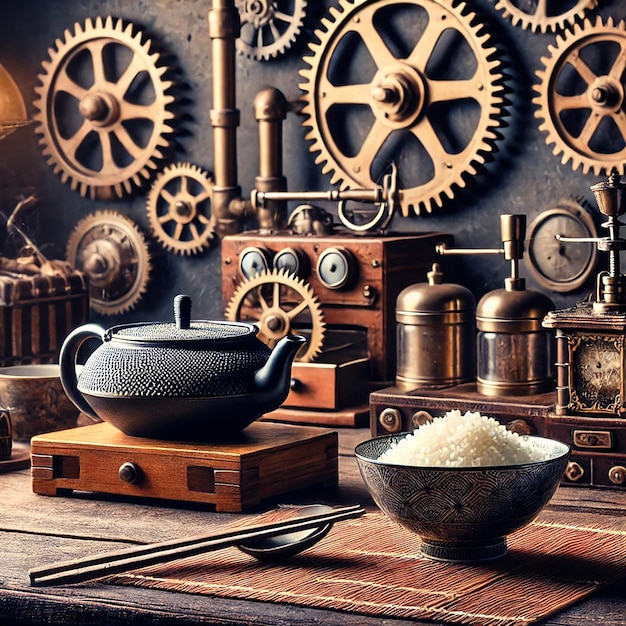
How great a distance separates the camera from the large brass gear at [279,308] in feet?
11.3

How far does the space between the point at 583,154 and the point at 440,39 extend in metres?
0.54

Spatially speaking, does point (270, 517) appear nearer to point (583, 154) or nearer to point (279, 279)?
point (279, 279)

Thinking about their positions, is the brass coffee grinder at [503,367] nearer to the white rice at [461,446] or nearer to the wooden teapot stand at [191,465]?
the wooden teapot stand at [191,465]

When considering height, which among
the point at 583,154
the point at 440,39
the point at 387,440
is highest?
the point at 440,39

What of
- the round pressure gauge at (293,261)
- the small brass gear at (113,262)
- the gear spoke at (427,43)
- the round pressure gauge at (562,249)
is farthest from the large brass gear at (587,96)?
the small brass gear at (113,262)

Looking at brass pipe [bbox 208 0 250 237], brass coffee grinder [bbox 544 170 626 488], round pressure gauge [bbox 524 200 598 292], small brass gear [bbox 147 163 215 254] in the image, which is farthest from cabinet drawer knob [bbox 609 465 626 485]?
small brass gear [bbox 147 163 215 254]

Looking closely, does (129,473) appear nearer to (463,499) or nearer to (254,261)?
(463,499)

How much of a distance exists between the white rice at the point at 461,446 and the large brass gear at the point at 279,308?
133 centimetres

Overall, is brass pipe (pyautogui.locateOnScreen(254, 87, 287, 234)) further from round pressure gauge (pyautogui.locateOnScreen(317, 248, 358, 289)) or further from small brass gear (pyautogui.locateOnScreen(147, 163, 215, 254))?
round pressure gauge (pyautogui.locateOnScreen(317, 248, 358, 289))

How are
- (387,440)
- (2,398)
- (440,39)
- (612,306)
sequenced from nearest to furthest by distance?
(387,440), (612,306), (2,398), (440,39)

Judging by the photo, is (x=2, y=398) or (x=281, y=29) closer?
(x=2, y=398)

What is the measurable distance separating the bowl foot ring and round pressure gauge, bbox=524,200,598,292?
5.06 feet

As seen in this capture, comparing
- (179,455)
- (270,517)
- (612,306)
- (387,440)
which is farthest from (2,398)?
(612,306)

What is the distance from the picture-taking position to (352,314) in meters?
3.53
